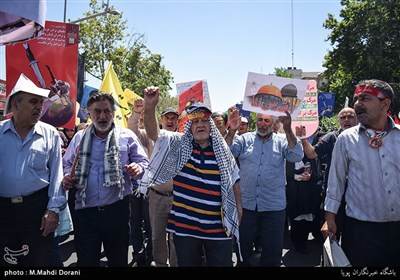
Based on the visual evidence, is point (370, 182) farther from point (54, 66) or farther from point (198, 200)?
point (54, 66)

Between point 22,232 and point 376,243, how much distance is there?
278cm

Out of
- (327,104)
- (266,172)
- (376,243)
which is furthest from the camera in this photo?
(327,104)

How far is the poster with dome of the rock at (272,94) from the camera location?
4594 millimetres

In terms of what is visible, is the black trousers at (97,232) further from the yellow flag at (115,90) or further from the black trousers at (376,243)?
the yellow flag at (115,90)

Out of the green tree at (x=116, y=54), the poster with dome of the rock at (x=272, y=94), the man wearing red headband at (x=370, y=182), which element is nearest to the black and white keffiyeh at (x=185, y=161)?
the man wearing red headband at (x=370, y=182)

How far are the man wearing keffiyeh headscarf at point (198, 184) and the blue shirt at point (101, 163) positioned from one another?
0.26 m

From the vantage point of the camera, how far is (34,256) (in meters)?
3.19

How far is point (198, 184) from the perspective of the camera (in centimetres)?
336

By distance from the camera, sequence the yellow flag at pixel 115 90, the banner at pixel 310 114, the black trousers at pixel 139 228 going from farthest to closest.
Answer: the yellow flag at pixel 115 90
the banner at pixel 310 114
the black trousers at pixel 139 228

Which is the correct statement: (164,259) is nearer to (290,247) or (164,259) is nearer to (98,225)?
(98,225)

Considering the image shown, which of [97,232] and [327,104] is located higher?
[327,104]

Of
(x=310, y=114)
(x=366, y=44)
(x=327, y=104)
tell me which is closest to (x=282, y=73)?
(x=366, y=44)

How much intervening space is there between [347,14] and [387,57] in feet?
14.7

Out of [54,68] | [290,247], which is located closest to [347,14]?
[290,247]
